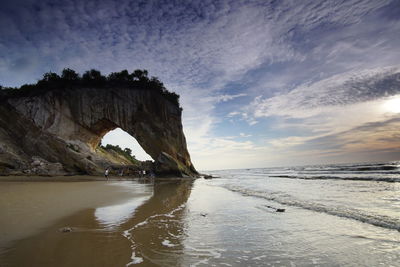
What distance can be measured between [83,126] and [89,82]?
6.50 m

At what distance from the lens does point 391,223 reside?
549cm

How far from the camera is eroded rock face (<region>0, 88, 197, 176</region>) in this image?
2483 cm

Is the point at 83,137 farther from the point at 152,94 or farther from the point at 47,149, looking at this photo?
the point at 152,94

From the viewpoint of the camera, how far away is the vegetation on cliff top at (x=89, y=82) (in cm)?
2880

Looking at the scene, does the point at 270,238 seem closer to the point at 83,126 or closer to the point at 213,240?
the point at 213,240

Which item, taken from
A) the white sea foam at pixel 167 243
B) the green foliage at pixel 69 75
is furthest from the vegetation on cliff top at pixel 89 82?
the white sea foam at pixel 167 243

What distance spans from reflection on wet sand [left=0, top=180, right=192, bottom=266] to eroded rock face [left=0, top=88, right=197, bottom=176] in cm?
2190

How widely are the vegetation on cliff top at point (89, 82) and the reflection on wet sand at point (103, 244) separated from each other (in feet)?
97.3

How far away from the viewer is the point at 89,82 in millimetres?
31297

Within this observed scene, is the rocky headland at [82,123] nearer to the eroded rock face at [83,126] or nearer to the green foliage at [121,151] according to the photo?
the eroded rock face at [83,126]

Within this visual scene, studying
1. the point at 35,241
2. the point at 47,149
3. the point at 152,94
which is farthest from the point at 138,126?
the point at 35,241

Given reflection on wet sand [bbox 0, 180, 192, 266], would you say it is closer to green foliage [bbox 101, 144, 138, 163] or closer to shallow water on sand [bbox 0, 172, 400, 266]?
shallow water on sand [bbox 0, 172, 400, 266]

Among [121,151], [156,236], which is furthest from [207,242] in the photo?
[121,151]

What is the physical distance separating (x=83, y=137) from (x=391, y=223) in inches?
1265
